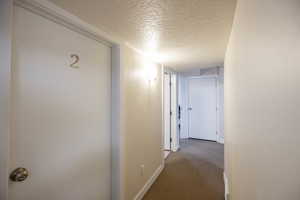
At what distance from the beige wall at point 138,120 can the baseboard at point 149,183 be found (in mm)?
62

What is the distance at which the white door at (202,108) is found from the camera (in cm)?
513

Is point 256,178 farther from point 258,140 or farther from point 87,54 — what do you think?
point 87,54

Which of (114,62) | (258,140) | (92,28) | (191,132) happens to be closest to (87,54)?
(92,28)

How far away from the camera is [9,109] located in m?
0.87

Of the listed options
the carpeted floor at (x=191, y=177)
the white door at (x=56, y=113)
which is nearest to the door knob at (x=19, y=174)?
the white door at (x=56, y=113)

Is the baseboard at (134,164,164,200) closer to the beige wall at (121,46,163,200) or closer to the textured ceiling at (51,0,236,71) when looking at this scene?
the beige wall at (121,46,163,200)

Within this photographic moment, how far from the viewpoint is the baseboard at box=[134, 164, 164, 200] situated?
2194 millimetres

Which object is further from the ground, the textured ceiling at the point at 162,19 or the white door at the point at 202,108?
the textured ceiling at the point at 162,19

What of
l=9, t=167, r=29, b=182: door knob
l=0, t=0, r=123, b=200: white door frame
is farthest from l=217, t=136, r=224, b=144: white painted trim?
l=9, t=167, r=29, b=182: door knob

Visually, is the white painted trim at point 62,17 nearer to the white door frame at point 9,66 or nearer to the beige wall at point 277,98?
the white door frame at point 9,66

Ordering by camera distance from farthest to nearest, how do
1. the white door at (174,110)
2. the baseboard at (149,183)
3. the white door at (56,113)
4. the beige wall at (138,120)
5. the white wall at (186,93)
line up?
the white wall at (186,93) < the white door at (174,110) < the baseboard at (149,183) < the beige wall at (138,120) < the white door at (56,113)

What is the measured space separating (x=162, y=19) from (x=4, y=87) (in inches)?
46.8

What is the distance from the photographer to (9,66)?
0.87 m

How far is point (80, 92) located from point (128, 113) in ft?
2.27
